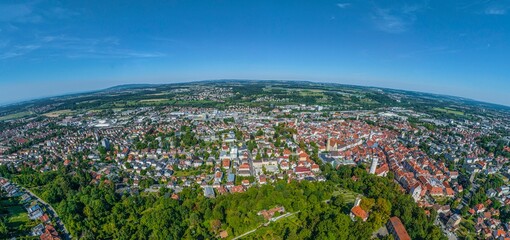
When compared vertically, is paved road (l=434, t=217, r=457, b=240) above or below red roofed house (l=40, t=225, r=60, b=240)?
below

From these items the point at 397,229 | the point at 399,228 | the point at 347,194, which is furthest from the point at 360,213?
the point at 347,194

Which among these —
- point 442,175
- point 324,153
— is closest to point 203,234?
point 324,153

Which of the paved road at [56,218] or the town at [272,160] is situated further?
the town at [272,160]

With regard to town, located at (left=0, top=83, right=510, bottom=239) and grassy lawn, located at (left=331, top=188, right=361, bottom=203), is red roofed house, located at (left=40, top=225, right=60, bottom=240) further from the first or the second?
grassy lawn, located at (left=331, top=188, right=361, bottom=203)

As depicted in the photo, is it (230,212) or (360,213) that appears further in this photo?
(230,212)

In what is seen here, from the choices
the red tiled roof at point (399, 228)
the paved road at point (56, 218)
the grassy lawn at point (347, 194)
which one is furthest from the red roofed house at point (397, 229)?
the paved road at point (56, 218)

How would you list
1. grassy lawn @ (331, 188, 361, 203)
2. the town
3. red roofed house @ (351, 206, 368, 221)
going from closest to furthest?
red roofed house @ (351, 206, 368, 221) < the town < grassy lawn @ (331, 188, 361, 203)

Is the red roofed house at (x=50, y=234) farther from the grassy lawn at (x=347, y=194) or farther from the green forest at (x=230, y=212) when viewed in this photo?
the grassy lawn at (x=347, y=194)

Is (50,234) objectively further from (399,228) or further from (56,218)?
(399,228)

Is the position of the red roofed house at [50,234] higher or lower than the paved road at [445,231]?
higher

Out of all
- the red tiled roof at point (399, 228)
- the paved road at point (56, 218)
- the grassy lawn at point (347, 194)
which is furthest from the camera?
the grassy lawn at point (347, 194)

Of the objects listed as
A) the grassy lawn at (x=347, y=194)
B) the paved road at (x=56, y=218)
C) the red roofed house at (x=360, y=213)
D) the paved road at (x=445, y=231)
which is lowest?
the paved road at (x=445, y=231)

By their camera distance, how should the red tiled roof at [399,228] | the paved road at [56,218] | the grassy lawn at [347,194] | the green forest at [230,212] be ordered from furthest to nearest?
the grassy lawn at [347,194] → the paved road at [56,218] → the green forest at [230,212] → the red tiled roof at [399,228]

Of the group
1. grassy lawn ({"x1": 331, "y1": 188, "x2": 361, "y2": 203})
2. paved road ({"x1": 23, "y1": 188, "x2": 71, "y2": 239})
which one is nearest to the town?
paved road ({"x1": 23, "y1": 188, "x2": 71, "y2": 239})
